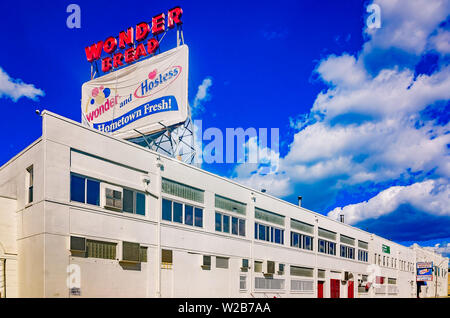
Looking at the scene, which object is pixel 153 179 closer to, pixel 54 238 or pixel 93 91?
pixel 54 238

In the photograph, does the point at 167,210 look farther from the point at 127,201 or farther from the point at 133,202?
the point at 127,201

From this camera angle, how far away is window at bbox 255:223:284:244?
34938 millimetres

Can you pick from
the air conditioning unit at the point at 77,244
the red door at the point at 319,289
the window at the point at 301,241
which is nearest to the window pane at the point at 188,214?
the air conditioning unit at the point at 77,244

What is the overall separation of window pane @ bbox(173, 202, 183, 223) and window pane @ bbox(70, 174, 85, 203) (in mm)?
6899

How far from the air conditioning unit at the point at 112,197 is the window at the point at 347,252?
113 ft

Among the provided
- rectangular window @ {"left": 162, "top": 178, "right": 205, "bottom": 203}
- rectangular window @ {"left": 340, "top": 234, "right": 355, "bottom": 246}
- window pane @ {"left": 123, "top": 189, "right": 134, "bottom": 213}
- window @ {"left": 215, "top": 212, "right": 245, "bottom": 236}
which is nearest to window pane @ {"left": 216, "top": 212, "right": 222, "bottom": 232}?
window @ {"left": 215, "top": 212, "right": 245, "bottom": 236}

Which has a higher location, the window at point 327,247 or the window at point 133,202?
the window at point 133,202

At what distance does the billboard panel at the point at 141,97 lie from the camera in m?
31.5

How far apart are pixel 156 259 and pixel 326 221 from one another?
90.3 ft

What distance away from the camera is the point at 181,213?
27.1 meters

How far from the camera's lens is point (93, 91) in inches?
1463

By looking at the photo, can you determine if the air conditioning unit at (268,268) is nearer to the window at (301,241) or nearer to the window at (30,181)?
the window at (301,241)

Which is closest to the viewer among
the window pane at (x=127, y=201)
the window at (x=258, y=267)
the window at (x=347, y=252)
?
the window pane at (x=127, y=201)

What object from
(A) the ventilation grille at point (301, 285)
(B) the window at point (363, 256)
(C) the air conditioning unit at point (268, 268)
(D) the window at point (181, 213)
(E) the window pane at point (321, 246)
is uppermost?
(D) the window at point (181, 213)
